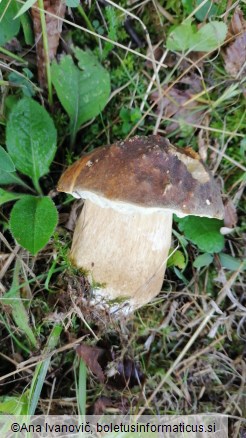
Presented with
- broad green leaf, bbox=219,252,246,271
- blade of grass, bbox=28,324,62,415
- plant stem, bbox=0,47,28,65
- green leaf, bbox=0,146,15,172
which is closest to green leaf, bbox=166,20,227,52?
plant stem, bbox=0,47,28,65

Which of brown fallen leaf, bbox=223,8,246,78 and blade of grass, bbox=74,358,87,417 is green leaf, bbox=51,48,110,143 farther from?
blade of grass, bbox=74,358,87,417

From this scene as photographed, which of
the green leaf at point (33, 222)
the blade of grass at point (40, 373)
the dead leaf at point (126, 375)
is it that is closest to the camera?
the green leaf at point (33, 222)

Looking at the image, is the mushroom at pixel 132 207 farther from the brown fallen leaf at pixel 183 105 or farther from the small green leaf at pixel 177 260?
the brown fallen leaf at pixel 183 105

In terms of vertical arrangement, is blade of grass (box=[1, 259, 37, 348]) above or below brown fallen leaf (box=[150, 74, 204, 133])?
below

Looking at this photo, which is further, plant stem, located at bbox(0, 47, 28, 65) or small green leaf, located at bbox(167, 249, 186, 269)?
small green leaf, located at bbox(167, 249, 186, 269)

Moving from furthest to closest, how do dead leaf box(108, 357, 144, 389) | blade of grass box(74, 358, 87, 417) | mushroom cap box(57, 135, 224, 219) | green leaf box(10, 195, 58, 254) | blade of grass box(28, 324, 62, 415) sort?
1. dead leaf box(108, 357, 144, 389)
2. blade of grass box(74, 358, 87, 417)
3. blade of grass box(28, 324, 62, 415)
4. green leaf box(10, 195, 58, 254)
5. mushroom cap box(57, 135, 224, 219)

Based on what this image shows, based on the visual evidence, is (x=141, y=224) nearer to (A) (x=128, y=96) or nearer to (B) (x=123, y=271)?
(B) (x=123, y=271)

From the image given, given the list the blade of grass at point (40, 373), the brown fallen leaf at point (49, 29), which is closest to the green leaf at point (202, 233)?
the blade of grass at point (40, 373)

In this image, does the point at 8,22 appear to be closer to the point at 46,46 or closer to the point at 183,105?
the point at 46,46

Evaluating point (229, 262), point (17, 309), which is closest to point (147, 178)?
point (229, 262)
